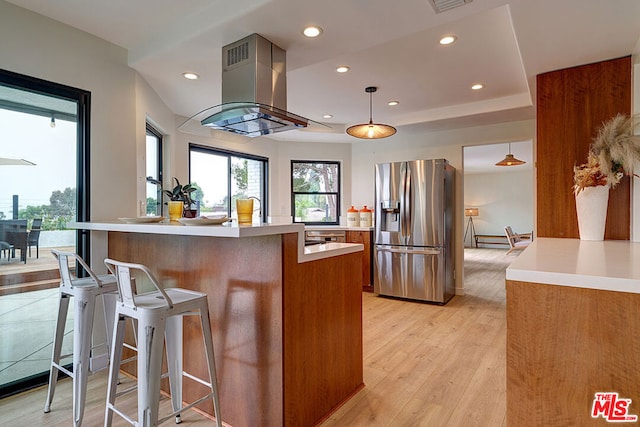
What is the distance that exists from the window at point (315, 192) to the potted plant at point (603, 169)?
380 centimetres

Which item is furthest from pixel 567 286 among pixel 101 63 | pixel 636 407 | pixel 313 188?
pixel 313 188

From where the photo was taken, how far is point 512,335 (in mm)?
1109

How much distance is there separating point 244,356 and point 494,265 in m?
6.62

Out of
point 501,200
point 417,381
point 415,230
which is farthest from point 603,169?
point 501,200

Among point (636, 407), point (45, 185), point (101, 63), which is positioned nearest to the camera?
point (636, 407)

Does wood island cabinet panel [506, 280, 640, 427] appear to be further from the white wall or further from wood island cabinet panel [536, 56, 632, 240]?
the white wall

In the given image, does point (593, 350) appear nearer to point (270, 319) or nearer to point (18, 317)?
point (270, 319)

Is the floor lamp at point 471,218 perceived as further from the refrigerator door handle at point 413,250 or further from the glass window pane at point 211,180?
the glass window pane at point 211,180

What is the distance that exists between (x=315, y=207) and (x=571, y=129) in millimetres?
3780

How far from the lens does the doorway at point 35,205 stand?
2.19 meters

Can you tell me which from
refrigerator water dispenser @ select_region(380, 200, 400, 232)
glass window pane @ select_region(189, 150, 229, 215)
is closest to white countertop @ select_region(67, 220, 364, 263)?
glass window pane @ select_region(189, 150, 229, 215)

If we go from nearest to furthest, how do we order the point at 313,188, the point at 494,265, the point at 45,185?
1. the point at 45,185
2. the point at 313,188
3. the point at 494,265

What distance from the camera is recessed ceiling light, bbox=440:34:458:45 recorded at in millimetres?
2438

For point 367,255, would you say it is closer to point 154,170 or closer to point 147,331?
point 154,170
